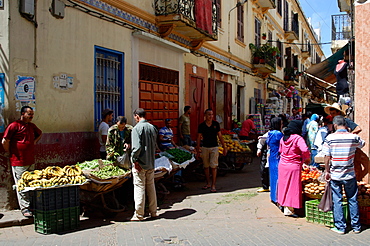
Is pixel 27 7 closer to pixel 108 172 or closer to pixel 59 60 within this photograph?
pixel 59 60

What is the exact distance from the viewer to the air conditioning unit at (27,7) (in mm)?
6609

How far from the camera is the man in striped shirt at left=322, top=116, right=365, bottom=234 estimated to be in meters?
5.63

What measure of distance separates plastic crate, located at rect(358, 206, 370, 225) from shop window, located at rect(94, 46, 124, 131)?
5.57 metres

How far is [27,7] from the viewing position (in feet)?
21.9

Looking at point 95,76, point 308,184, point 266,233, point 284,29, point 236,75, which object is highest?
point 284,29

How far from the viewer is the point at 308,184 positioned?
21.8ft

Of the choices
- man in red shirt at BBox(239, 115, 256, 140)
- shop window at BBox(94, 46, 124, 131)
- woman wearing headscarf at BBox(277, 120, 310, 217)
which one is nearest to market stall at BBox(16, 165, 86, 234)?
shop window at BBox(94, 46, 124, 131)

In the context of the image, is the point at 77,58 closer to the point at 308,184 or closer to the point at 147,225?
the point at 147,225

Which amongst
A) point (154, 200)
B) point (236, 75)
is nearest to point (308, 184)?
point (154, 200)

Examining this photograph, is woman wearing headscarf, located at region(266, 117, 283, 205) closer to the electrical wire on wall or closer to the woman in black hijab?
the woman in black hijab

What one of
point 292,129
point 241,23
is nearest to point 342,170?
point 292,129

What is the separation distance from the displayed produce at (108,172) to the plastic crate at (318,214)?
3.24 m

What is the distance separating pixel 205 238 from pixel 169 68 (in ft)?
23.3

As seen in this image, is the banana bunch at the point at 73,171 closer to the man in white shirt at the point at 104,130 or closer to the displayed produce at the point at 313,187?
the man in white shirt at the point at 104,130
